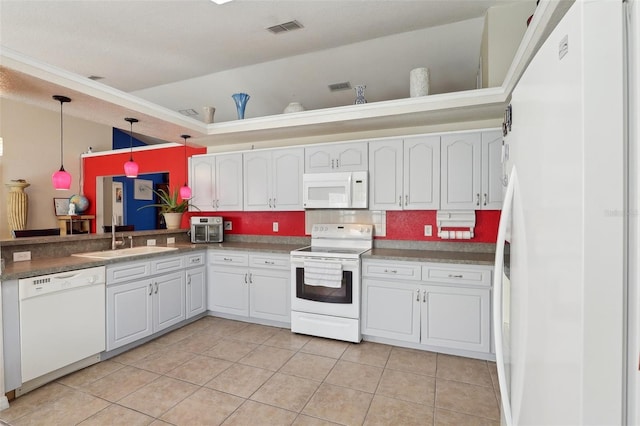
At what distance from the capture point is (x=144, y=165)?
231 inches

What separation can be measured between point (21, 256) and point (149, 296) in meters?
1.09

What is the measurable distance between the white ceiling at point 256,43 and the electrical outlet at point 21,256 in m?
1.63

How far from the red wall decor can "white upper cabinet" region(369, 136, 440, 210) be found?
9.37 ft

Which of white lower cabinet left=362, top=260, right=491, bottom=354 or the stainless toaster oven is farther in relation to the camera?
the stainless toaster oven

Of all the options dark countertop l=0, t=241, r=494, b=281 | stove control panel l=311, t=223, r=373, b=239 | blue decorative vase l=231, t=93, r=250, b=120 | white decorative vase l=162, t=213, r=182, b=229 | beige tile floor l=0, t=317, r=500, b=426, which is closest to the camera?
beige tile floor l=0, t=317, r=500, b=426

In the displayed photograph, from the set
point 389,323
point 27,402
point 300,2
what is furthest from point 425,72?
point 27,402

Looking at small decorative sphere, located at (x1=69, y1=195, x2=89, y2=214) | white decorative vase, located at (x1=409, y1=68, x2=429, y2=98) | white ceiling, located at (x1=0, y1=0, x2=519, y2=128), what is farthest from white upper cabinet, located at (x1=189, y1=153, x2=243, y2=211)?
small decorative sphere, located at (x1=69, y1=195, x2=89, y2=214)

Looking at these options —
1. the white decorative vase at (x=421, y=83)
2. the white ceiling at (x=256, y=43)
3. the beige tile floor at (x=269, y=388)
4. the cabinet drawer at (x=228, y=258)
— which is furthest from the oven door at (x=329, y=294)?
the white ceiling at (x=256, y=43)

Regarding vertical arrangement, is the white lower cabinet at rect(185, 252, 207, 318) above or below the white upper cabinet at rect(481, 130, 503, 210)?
below

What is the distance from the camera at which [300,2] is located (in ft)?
8.32

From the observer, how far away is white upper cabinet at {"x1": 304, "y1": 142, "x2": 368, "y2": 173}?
356 centimetres

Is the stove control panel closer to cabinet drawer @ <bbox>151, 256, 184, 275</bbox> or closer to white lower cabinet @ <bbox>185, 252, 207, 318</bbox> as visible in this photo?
white lower cabinet @ <bbox>185, 252, 207, 318</bbox>

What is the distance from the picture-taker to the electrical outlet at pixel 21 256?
2676mm

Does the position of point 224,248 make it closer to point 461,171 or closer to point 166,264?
point 166,264
